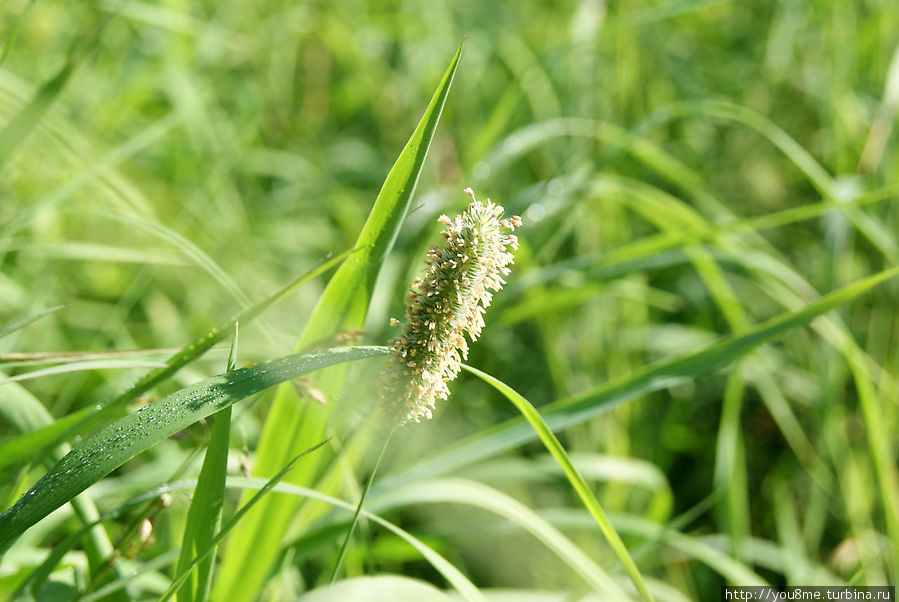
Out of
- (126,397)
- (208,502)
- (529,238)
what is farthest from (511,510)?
(529,238)

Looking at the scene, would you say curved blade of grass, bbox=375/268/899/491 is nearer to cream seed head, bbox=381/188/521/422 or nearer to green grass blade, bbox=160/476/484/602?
green grass blade, bbox=160/476/484/602

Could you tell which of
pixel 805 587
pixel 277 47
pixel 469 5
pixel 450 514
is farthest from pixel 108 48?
pixel 805 587

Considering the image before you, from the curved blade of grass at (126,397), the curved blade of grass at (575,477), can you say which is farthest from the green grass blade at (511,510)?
the curved blade of grass at (126,397)

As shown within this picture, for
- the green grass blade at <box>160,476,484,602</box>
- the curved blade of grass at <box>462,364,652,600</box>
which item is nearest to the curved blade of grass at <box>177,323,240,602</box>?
the green grass blade at <box>160,476,484,602</box>

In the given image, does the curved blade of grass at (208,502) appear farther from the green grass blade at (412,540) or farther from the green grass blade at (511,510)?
the green grass blade at (511,510)

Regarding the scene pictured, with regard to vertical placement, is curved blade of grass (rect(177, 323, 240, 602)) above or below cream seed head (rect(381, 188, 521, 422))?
below

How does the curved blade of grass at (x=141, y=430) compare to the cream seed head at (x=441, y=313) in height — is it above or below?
below
